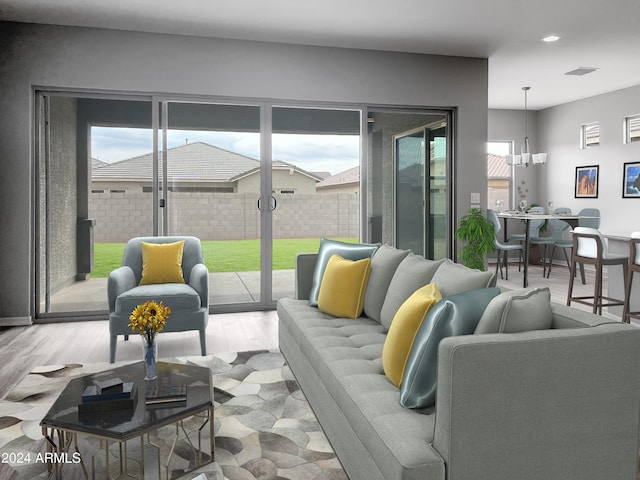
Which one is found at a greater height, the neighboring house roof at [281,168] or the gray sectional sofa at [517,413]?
the neighboring house roof at [281,168]

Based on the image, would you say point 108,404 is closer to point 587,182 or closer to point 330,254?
point 330,254

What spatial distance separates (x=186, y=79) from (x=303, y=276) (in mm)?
2647

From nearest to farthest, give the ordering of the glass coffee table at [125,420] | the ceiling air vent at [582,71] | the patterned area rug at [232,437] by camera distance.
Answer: the glass coffee table at [125,420], the patterned area rug at [232,437], the ceiling air vent at [582,71]

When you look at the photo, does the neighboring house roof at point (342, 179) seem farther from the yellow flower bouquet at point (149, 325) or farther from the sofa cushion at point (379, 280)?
the yellow flower bouquet at point (149, 325)

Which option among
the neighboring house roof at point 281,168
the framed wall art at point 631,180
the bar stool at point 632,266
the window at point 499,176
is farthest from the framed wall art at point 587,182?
the neighboring house roof at point 281,168

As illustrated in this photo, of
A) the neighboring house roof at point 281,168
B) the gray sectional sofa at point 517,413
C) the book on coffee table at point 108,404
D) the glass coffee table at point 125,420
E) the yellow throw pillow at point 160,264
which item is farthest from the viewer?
the neighboring house roof at point 281,168

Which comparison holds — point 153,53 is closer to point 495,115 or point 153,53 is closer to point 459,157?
point 459,157

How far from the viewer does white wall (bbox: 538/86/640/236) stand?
26.0 feet

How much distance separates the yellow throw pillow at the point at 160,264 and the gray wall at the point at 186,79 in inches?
55.0

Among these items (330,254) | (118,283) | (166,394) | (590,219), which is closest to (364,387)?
(166,394)

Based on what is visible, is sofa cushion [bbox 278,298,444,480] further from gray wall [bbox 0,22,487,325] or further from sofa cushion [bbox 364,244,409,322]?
gray wall [bbox 0,22,487,325]

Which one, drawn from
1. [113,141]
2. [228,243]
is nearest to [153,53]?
[113,141]

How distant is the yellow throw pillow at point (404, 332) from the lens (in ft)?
6.72

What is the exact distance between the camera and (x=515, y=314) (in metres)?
1.77
